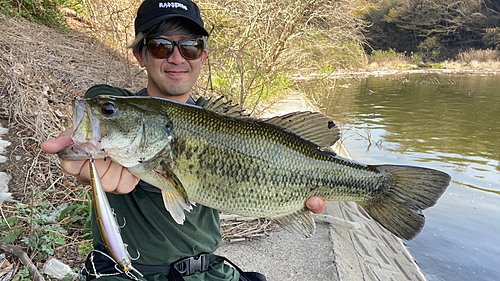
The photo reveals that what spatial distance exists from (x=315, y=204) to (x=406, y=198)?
0.57 metres

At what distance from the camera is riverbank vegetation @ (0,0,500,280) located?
3.14 metres

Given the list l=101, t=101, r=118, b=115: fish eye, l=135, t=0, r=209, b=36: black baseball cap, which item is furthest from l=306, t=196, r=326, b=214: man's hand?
l=135, t=0, r=209, b=36: black baseball cap

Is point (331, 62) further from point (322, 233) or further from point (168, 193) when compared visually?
point (168, 193)

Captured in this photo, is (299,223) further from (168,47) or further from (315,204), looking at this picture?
(168,47)

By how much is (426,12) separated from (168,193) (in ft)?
218

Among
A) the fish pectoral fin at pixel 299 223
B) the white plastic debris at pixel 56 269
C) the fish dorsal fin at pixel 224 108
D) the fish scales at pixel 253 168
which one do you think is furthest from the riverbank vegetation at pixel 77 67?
the fish pectoral fin at pixel 299 223

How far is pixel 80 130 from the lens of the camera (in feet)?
5.12

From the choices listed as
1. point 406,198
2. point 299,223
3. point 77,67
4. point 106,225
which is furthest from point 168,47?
point 77,67

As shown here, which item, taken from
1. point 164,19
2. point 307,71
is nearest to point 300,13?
point 307,71

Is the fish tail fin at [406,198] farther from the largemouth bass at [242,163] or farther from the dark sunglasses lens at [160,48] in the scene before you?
the dark sunglasses lens at [160,48]

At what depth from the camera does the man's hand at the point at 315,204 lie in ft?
6.52

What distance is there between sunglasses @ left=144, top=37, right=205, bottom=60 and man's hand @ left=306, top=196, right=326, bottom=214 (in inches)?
51.5

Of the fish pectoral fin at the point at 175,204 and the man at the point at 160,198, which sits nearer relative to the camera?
the fish pectoral fin at the point at 175,204

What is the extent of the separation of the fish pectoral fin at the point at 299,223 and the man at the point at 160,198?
0.07 m
